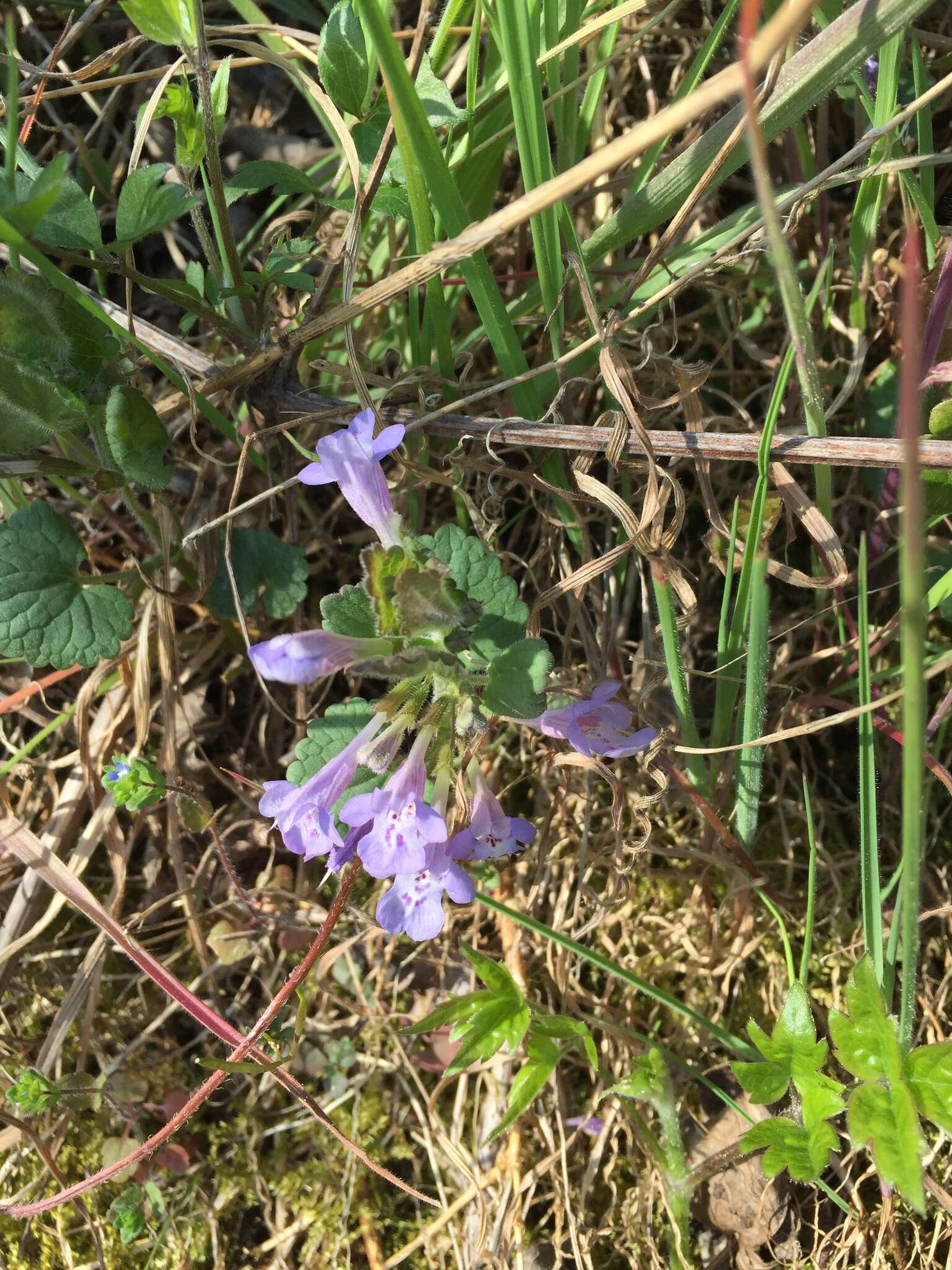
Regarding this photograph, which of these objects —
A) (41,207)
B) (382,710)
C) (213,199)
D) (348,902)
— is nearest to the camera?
(41,207)

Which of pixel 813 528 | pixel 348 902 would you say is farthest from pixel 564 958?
pixel 813 528

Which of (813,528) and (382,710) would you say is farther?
(813,528)

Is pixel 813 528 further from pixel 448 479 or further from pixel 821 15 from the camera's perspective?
pixel 821 15

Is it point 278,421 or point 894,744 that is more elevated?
point 278,421

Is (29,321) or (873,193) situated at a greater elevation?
(29,321)

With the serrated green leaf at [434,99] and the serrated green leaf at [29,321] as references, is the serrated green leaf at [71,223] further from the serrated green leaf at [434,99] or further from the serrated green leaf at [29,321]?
the serrated green leaf at [434,99]

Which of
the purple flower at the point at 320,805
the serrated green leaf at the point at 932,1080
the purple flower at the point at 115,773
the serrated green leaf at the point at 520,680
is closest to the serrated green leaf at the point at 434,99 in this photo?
the serrated green leaf at the point at 520,680

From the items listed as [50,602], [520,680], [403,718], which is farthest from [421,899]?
[50,602]

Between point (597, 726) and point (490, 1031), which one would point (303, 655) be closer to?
point (597, 726)
